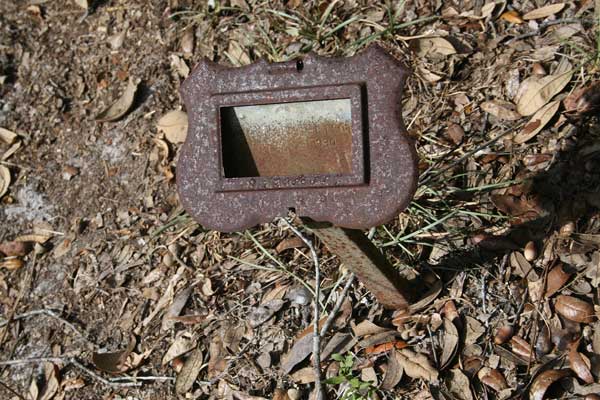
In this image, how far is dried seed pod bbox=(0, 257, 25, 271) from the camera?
267cm

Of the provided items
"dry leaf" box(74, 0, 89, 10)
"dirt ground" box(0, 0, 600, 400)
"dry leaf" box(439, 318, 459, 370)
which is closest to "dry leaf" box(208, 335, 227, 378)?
"dirt ground" box(0, 0, 600, 400)

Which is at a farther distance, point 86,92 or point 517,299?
point 86,92

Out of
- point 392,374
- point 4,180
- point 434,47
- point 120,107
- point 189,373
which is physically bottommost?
point 189,373

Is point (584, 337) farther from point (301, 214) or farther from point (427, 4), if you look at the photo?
point (427, 4)

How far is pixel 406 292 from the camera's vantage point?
1.96 meters

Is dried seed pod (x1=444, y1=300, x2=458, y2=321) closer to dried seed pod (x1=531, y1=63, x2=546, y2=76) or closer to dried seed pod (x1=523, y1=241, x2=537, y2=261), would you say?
dried seed pod (x1=523, y1=241, x2=537, y2=261)

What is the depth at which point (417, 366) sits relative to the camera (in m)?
1.94

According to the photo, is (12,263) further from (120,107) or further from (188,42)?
(188,42)

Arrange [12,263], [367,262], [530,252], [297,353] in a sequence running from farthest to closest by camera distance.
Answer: [12,263]
[297,353]
[530,252]
[367,262]

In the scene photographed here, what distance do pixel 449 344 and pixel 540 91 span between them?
0.87 m

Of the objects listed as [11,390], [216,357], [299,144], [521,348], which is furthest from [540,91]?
[11,390]

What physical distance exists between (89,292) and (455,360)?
4.34 feet

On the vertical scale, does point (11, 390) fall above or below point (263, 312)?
below

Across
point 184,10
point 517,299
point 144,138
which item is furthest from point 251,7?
point 517,299
